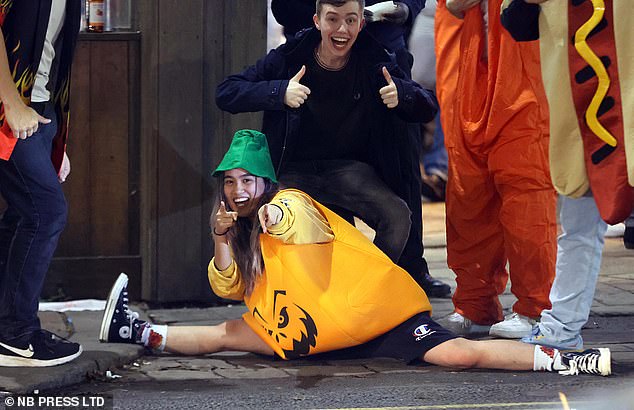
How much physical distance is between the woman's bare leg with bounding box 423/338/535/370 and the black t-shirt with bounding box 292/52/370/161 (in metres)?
1.19

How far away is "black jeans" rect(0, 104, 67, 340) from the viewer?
5.11m

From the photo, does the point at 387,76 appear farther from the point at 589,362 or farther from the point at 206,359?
the point at 589,362

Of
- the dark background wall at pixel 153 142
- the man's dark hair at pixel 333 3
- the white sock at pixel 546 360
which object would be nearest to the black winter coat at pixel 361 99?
the man's dark hair at pixel 333 3

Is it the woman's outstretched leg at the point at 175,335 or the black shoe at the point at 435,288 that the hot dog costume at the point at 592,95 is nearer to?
the woman's outstretched leg at the point at 175,335

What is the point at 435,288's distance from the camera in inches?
277

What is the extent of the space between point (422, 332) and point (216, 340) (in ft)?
2.89

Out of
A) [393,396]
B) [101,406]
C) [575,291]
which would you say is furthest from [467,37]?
[101,406]

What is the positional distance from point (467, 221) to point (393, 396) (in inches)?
56.1

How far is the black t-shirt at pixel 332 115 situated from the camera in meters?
5.98

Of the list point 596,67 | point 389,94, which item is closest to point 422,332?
point 389,94

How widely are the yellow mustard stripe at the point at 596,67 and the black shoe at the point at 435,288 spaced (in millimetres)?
2141

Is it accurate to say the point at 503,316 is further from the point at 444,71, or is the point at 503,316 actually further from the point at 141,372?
the point at 141,372

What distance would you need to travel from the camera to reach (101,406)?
15.5 feet

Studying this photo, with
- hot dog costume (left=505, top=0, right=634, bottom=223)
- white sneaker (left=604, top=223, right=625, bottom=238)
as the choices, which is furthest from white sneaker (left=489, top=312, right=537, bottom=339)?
white sneaker (left=604, top=223, right=625, bottom=238)
